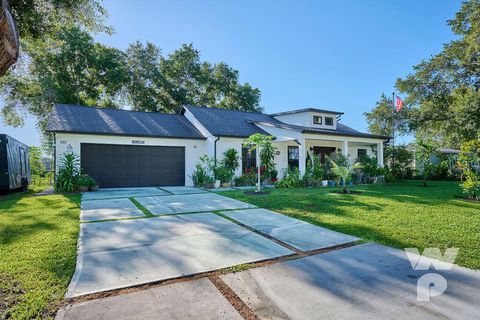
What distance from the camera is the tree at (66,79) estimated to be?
21375 mm

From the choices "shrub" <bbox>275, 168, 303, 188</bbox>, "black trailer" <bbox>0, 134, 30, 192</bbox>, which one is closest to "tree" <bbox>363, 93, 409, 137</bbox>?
"shrub" <bbox>275, 168, 303, 188</bbox>

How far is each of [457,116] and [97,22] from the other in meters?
20.8

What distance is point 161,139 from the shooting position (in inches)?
557

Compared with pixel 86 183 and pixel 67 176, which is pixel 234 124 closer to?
pixel 86 183

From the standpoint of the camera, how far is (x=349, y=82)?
67.1ft

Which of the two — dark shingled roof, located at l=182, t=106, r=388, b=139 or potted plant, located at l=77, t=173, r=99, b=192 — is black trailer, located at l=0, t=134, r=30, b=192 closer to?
potted plant, located at l=77, t=173, r=99, b=192

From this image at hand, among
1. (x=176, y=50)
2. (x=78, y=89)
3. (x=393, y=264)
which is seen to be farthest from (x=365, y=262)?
(x=176, y=50)

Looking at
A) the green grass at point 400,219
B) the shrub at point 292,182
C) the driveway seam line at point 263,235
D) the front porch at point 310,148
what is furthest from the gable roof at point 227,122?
the driveway seam line at point 263,235

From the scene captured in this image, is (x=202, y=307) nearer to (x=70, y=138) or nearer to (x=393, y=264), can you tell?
(x=393, y=264)

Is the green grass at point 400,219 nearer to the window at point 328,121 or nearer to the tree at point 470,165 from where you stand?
the tree at point 470,165

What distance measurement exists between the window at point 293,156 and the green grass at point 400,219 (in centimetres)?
805

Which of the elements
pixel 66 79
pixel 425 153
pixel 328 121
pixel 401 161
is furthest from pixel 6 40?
pixel 66 79

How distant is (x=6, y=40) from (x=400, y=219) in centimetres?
698

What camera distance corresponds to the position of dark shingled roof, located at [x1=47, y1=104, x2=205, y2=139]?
12.7 m
